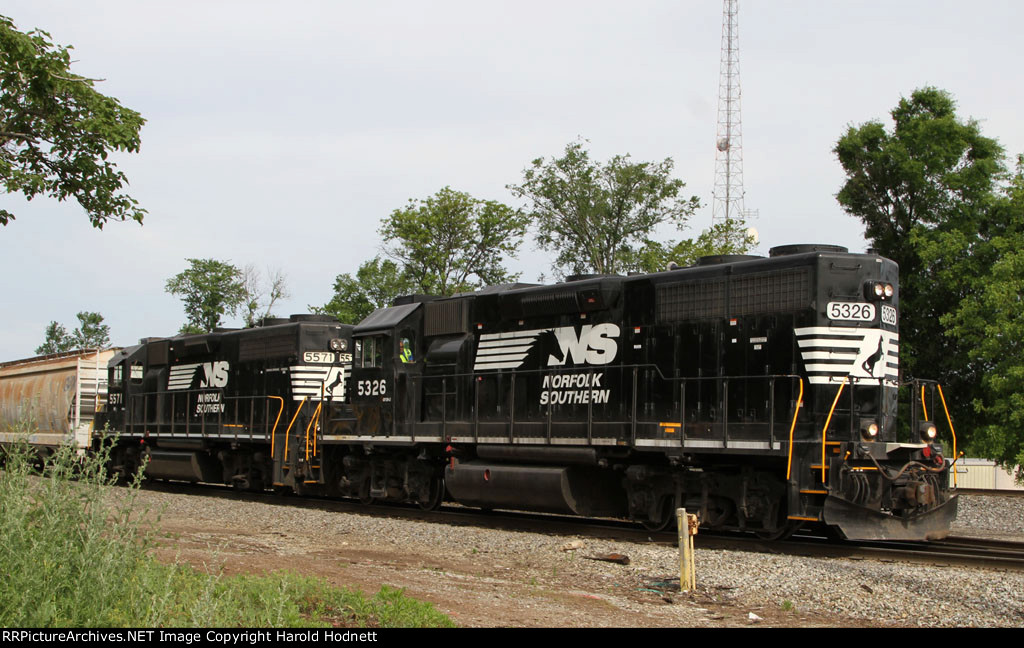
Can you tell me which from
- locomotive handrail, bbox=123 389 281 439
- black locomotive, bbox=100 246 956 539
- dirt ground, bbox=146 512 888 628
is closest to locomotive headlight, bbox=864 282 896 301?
black locomotive, bbox=100 246 956 539

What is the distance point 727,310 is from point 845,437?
92.3 inches

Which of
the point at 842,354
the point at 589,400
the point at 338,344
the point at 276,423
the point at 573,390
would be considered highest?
the point at 338,344

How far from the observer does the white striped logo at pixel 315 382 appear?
2078 centimetres

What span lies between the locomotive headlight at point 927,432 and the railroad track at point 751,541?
4.58 feet

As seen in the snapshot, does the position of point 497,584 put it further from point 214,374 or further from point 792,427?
point 214,374

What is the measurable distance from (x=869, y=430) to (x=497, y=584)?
5303 millimetres

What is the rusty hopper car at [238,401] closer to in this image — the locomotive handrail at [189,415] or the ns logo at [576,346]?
the locomotive handrail at [189,415]

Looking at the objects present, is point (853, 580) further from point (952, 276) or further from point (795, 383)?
point (952, 276)

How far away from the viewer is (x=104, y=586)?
6453mm

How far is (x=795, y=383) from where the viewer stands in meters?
12.3

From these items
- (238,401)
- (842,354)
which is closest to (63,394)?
(238,401)

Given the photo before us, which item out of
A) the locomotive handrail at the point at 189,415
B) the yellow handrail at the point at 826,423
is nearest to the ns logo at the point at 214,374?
the locomotive handrail at the point at 189,415

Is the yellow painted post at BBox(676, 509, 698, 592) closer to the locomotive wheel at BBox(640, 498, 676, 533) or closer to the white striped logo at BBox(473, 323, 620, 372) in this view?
the locomotive wheel at BBox(640, 498, 676, 533)

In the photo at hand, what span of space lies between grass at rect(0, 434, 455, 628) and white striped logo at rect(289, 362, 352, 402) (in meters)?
13.0
